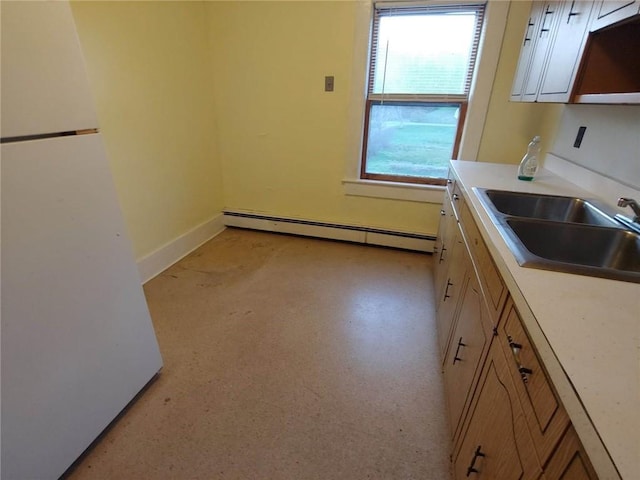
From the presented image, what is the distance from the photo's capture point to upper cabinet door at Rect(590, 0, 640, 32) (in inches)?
38.9

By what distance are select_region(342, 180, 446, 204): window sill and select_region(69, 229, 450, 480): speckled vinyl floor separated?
667 mm

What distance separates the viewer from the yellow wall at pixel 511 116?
7.06 ft

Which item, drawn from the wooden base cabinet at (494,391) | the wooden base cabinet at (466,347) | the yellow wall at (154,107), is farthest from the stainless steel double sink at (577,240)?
the yellow wall at (154,107)

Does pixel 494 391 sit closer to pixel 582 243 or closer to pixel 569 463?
pixel 569 463

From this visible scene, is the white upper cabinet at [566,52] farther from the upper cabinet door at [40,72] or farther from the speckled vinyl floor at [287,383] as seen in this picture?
the upper cabinet door at [40,72]

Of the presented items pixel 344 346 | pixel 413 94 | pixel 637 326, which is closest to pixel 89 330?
pixel 344 346

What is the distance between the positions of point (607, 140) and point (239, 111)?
2.73 meters

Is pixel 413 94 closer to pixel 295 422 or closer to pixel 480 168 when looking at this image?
pixel 480 168

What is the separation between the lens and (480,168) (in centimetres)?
207

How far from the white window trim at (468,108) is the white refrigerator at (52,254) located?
202 centimetres

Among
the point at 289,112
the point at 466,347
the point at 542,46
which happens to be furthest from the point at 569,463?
the point at 289,112

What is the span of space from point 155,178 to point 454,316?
91.1 inches

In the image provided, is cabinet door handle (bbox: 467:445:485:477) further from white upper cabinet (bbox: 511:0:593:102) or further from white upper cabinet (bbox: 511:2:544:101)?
white upper cabinet (bbox: 511:2:544:101)

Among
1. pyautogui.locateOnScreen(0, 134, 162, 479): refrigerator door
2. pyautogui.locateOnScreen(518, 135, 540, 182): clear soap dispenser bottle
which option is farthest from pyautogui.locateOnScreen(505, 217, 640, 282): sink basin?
pyautogui.locateOnScreen(0, 134, 162, 479): refrigerator door
